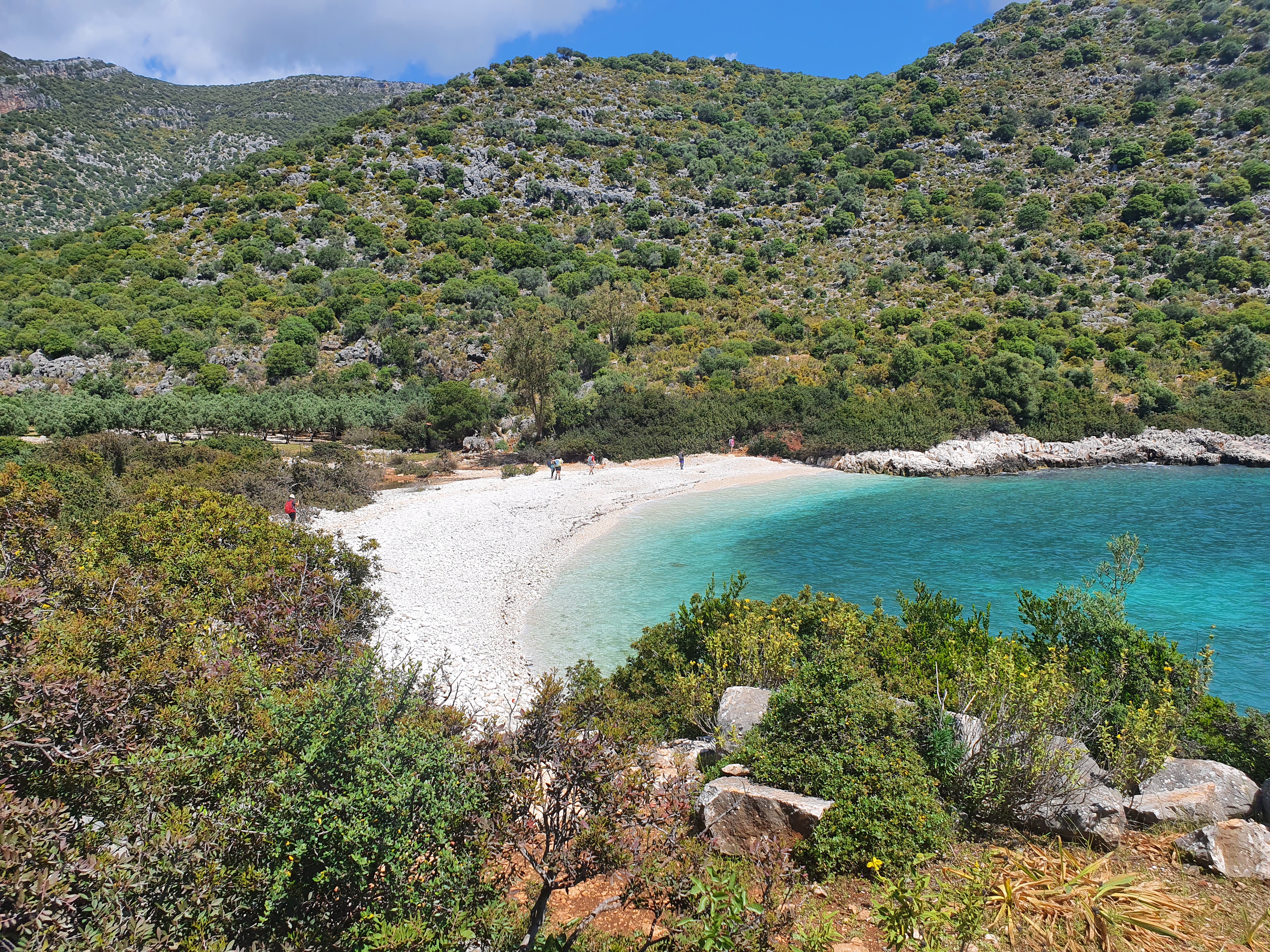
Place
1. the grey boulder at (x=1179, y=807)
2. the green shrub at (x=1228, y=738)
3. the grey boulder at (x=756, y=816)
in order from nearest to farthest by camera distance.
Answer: the grey boulder at (x=756, y=816) < the grey boulder at (x=1179, y=807) < the green shrub at (x=1228, y=738)

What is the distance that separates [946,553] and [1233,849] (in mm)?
15533

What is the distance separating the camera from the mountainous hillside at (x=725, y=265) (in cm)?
3875

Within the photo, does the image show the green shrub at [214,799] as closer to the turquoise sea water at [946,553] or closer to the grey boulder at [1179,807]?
the grey boulder at [1179,807]

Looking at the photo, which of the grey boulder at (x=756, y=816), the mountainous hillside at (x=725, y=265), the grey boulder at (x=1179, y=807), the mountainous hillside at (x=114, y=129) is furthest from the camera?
the mountainous hillside at (x=114, y=129)

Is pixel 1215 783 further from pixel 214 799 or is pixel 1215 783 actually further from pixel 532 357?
pixel 532 357

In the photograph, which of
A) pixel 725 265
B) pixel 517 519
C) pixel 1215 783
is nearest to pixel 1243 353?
pixel 725 265

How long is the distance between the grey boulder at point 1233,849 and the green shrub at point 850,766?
1818mm

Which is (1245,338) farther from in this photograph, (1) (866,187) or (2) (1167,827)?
(2) (1167,827)

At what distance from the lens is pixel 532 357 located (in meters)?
33.6

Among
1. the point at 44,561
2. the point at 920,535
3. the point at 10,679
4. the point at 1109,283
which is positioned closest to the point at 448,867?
the point at 10,679

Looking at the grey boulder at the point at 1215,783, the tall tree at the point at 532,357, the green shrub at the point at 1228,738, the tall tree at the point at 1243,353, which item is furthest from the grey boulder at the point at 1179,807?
the tall tree at the point at 1243,353

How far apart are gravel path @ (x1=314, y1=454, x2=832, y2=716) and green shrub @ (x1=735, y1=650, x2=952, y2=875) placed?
2765 millimetres

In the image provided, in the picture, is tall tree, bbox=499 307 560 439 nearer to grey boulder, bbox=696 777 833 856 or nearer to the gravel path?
the gravel path

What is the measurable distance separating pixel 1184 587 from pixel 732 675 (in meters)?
15.1
